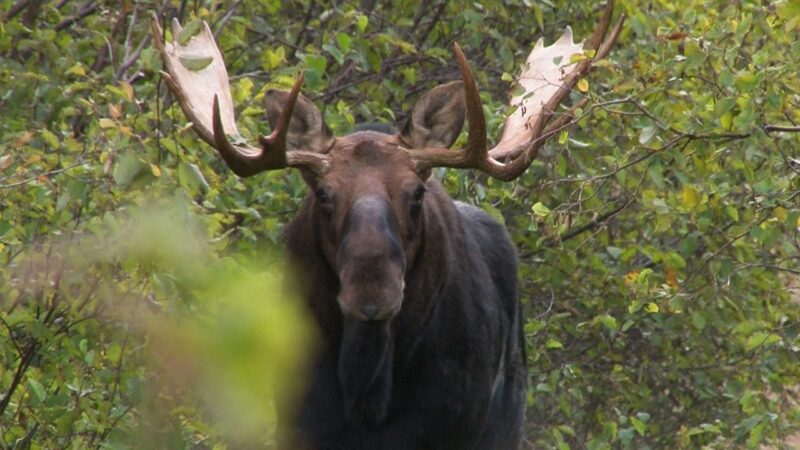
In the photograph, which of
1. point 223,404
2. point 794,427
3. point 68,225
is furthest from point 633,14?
point 223,404

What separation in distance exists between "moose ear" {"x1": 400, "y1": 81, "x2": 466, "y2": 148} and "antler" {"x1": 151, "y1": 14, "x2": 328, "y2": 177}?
0.41 m

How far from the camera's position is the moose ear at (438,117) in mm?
6488

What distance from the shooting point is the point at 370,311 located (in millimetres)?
5578

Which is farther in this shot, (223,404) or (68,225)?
(68,225)

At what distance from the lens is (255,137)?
7.14 m

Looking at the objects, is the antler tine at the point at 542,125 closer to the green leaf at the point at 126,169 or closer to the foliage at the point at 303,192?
the foliage at the point at 303,192

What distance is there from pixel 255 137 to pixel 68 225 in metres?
0.87

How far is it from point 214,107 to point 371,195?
610 millimetres

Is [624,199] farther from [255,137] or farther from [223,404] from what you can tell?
[223,404]

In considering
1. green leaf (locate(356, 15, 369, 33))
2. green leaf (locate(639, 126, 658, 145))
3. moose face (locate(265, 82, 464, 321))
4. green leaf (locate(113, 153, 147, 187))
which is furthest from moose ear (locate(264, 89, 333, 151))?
green leaf (locate(356, 15, 369, 33))

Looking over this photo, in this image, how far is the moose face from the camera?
18.5 feet

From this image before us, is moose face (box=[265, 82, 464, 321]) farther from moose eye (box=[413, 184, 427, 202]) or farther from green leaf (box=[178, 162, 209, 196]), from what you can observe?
green leaf (box=[178, 162, 209, 196])

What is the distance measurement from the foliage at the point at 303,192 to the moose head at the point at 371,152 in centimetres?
17

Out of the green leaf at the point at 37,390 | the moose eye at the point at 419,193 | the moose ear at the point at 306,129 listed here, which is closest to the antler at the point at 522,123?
the moose eye at the point at 419,193
